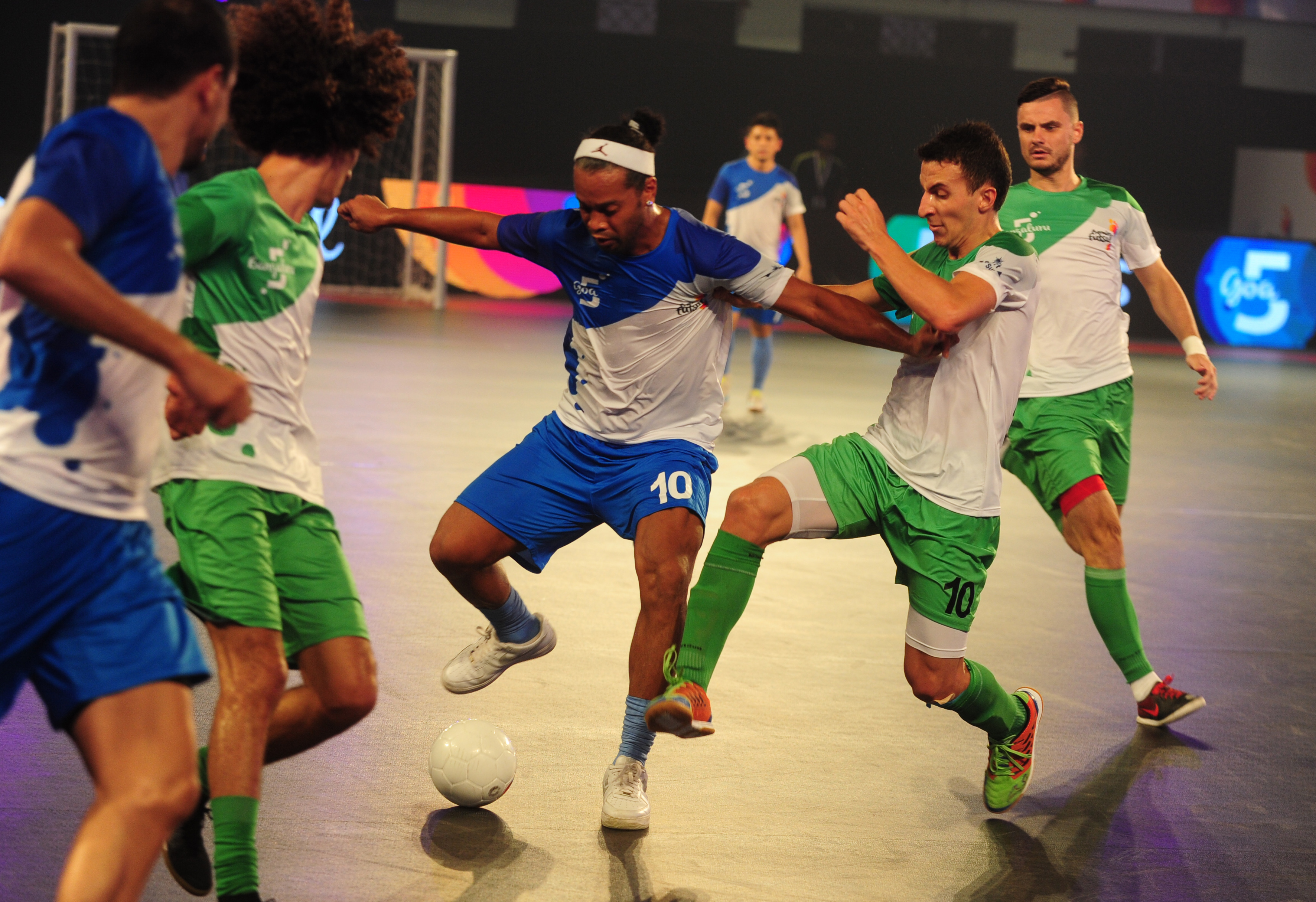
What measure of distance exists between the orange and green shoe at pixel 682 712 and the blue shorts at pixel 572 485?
0.50 metres

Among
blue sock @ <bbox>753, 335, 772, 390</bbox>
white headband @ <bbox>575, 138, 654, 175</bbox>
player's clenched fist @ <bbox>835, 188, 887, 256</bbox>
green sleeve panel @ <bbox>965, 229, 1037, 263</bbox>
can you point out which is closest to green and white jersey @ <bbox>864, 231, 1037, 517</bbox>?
green sleeve panel @ <bbox>965, 229, 1037, 263</bbox>

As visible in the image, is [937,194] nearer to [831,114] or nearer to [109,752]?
[109,752]

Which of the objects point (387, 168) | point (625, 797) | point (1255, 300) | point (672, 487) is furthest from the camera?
point (1255, 300)

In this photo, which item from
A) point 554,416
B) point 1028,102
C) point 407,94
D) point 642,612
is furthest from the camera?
point 1028,102

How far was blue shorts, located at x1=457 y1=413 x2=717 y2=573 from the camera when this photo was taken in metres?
3.37

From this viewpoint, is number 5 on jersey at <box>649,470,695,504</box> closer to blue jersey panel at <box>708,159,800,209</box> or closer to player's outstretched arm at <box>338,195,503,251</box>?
player's outstretched arm at <box>338,195,503,251</box>

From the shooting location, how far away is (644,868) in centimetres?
287

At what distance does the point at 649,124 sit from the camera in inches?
141

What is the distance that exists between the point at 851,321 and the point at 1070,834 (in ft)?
4.53

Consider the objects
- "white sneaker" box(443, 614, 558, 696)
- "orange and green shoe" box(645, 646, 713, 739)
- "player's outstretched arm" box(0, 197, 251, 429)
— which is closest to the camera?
"player's outstretched arm" box(0, 197, 251, 429)

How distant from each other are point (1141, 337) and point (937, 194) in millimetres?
17086

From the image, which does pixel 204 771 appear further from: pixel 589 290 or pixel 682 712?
pixel 589 290

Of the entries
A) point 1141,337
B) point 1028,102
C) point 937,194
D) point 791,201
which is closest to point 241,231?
point 937,194

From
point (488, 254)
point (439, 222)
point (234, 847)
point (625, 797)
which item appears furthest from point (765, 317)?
point (488, 254)
